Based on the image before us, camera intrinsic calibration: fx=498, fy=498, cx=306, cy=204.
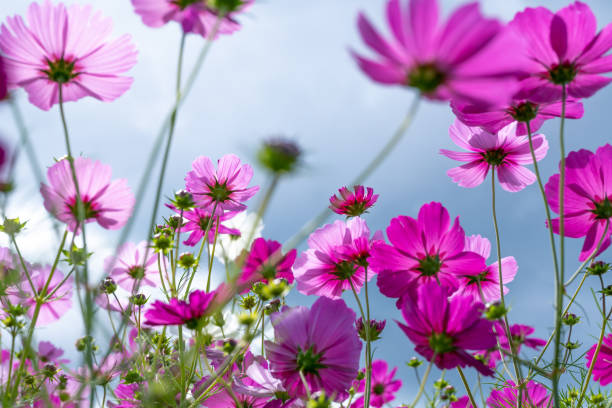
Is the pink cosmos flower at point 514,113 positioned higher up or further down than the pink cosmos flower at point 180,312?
higher up

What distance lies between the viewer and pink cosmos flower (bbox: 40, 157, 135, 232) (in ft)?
2.21

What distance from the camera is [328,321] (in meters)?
0.75

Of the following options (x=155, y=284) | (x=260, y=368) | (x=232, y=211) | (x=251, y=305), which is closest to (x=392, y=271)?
(x=260, y=368)

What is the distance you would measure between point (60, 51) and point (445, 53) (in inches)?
21.0

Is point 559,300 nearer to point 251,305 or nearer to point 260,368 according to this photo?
point 260,368

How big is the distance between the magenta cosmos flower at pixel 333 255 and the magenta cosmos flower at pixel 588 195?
1.05ft

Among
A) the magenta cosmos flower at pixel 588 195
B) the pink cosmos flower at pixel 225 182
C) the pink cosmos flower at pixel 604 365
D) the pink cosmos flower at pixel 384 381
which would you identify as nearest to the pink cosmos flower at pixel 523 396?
the pink cosmos flower at pixel 604 365

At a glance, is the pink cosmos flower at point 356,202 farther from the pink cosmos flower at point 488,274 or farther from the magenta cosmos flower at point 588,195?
the magenta cosmos flower at point 588,195

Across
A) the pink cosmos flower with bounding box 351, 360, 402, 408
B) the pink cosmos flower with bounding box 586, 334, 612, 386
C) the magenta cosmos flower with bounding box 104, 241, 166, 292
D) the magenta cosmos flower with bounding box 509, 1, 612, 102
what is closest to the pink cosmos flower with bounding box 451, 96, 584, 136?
the magenta cosmos flower with bounding box 509, 1, 612, 102

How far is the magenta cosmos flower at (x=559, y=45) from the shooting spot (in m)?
0.61

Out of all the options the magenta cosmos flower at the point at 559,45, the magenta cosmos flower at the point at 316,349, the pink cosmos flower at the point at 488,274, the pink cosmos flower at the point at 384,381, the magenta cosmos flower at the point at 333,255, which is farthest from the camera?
the pink cosmos flower at the point at 384,381

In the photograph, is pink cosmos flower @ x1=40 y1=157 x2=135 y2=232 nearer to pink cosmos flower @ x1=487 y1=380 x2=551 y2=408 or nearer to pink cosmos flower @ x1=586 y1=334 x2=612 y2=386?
pink cosmos flower @ x1=487 y1=380 x2=551 y2=408

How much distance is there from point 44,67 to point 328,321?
21.5 inches

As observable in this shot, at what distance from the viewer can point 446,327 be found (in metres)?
0.66
